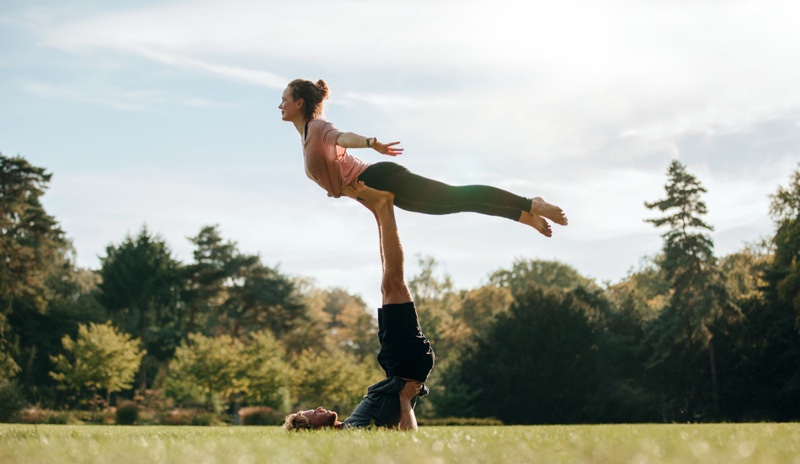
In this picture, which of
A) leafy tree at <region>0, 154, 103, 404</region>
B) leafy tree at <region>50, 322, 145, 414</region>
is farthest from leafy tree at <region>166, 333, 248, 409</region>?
leafy tree at <region>0, 154, 103, 404</region>

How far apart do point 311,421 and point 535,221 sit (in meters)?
2.87

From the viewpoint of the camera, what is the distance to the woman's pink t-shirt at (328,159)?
298 inches

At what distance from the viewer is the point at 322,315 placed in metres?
60.1

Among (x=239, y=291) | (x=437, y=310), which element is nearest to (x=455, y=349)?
(x=437, y=310)

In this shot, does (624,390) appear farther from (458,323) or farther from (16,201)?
(16,201)

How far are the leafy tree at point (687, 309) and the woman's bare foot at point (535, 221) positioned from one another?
37186 mm

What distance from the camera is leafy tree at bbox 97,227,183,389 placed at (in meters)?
55.1

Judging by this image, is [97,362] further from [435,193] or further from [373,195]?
[435,193]

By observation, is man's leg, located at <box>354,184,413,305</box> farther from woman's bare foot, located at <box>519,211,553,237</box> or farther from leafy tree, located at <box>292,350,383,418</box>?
leafy tree, located at <box>292,350,383,418</box>

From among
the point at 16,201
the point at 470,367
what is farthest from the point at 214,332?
the point at 470,367

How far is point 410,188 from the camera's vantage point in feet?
24.7

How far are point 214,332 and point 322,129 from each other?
53.2 metres

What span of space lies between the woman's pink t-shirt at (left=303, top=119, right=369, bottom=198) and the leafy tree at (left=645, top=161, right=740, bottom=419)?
38.1 metres

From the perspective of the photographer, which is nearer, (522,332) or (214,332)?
(522,332)
